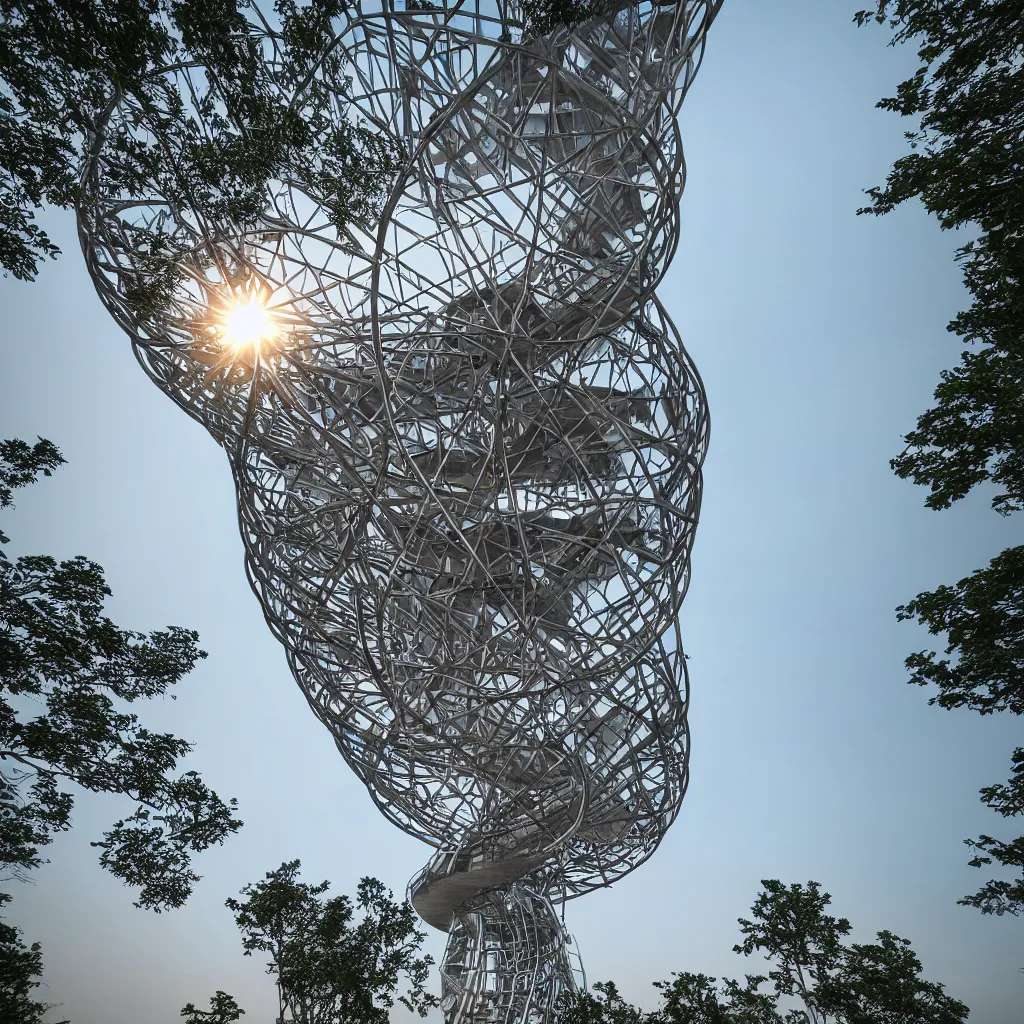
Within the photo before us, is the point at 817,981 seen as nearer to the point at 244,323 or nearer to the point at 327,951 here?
the point at 327,951

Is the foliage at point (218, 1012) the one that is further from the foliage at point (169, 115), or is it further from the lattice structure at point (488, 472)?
the foliage at point (169, 115)

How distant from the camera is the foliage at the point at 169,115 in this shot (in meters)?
6.83

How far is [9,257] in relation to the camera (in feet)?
26.5

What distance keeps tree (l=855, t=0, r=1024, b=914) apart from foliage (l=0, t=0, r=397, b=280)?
6986 millimetres

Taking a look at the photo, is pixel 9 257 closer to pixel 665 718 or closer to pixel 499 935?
pixel 665 718

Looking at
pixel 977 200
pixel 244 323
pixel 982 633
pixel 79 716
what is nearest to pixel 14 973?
pixel 79 716

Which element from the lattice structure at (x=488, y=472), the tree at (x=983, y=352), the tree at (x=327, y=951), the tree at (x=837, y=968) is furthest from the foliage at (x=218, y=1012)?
the tree at (x=983, y=352)

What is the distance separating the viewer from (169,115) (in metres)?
8.39

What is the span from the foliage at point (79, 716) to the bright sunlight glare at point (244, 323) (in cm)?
356

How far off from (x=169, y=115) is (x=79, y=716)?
7.53 meters

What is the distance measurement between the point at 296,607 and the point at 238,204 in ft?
28.3

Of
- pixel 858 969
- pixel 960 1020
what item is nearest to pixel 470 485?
pixel 858 969

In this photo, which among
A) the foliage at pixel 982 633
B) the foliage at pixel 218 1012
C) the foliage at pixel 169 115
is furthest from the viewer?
the foliage at pixel 218 1012

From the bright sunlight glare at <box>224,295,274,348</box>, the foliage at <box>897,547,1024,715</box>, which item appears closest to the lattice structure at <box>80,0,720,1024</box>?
the bright sunlight glare at <box>224,295,274,348</box>
